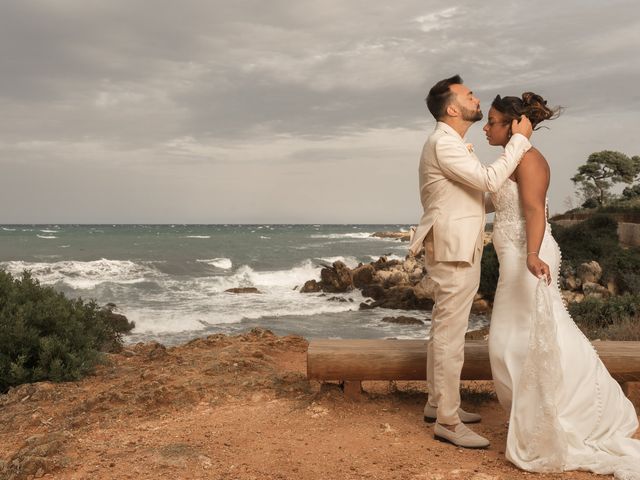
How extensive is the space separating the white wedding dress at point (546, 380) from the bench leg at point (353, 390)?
4.65 ft

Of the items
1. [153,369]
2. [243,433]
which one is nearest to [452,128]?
[243,433]

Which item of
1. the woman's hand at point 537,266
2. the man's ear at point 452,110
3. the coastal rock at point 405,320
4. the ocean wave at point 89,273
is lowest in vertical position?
the coastal rock at point 405,320

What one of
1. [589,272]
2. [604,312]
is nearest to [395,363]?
[604,312]

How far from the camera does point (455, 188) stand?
4422 mm

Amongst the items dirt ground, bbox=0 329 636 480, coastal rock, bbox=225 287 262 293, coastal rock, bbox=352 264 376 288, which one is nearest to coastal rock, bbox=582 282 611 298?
coastal rock, bbox=352 264 376 288

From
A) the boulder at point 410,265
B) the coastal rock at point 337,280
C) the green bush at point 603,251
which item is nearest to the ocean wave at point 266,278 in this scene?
the coastal rock at point 337,280

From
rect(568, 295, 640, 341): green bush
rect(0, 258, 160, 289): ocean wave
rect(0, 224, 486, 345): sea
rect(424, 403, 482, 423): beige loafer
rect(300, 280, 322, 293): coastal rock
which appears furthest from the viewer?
rect(0, 258, 160, 289): ocean wave

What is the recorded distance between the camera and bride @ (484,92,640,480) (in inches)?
161

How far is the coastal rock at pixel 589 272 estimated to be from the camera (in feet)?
62.8

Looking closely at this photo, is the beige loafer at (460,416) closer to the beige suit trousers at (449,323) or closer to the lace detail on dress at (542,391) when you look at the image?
the beige suit trousers at (449,323)

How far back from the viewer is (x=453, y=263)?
4.41 meters

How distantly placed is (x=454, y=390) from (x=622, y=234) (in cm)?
2344

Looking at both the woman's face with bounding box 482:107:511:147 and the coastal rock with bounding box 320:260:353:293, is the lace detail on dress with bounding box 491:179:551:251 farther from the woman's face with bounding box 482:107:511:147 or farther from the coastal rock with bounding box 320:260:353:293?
the coastal rock with bounding box 320:260:353:293

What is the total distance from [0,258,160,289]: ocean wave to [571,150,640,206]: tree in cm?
3142
